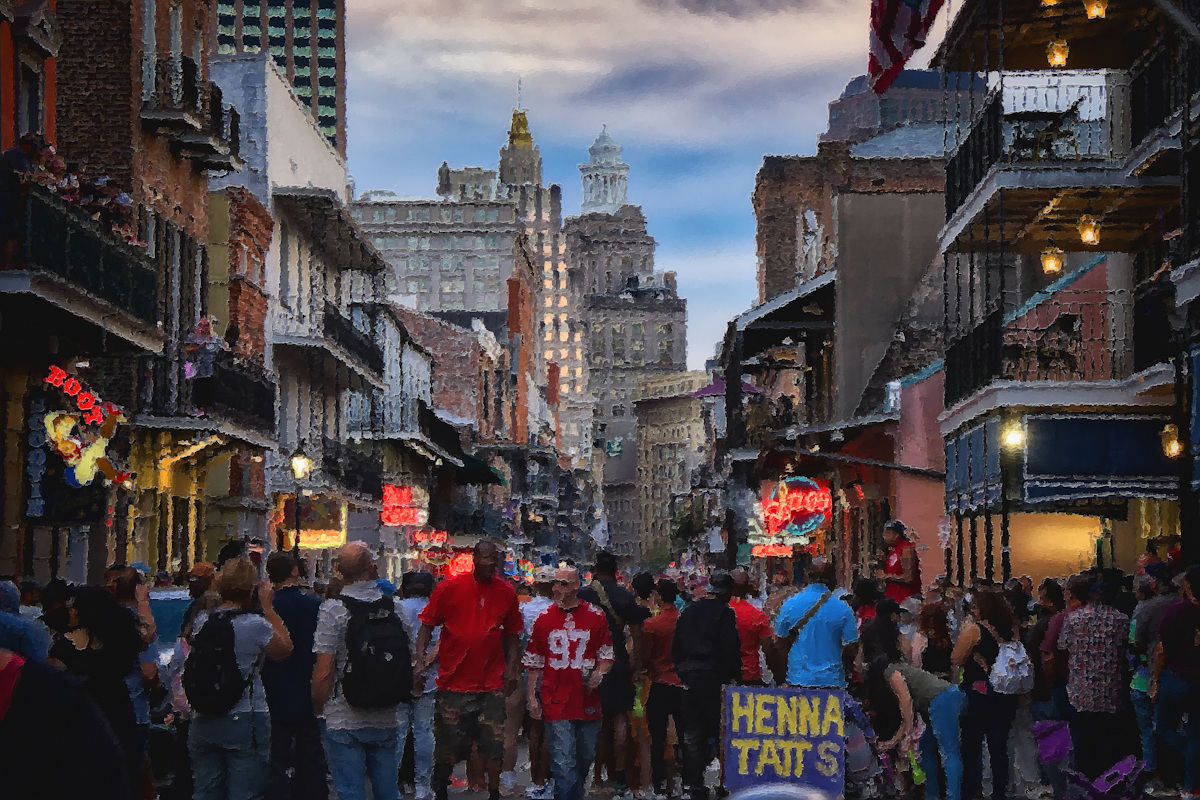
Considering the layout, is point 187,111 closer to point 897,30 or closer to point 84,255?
point 84,255

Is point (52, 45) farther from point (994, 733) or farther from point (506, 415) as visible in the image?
point (506, 415)

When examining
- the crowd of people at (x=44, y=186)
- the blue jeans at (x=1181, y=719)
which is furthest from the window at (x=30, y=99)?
the blue jeans at (x=1181, y=719)

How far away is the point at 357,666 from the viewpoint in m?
11.1

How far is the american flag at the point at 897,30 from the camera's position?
2003 centimetres

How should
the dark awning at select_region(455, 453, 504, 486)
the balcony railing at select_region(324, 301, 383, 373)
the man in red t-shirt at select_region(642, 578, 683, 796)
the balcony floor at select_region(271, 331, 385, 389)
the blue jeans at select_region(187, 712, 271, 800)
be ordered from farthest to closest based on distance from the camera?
the dark awning at select_region(455, 453, 504, 486) < the balcony railing at select_region(324, 301, 383, 373) < the balcony floor at select_region(271, 331, 385, 389) < the man in red t-shirt at select_region(642, 578, 683, 796) < the blue jeans at select_region(187, 712, 271, 800)

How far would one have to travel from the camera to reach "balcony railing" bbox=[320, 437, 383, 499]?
1690 inches

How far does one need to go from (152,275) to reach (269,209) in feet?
52.3

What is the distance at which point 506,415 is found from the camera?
334 feet

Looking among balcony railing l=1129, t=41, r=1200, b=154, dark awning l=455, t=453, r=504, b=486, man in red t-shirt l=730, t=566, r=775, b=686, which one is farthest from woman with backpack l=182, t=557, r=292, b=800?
dark awning l=455, t=453, r=504, b=486

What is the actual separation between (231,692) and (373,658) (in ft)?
3.10

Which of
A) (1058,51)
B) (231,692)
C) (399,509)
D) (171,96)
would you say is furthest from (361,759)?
(399,509)

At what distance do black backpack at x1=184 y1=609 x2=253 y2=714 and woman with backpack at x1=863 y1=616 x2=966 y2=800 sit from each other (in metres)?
4.88

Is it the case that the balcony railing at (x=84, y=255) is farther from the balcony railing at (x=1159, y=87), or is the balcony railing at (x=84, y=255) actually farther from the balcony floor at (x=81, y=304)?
the balcony railing at (x=1159, y=87)

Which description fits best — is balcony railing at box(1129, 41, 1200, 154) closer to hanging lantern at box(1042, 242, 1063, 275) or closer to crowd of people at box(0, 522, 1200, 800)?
hanging lantern at box(1042, 242, 1063, 275)
